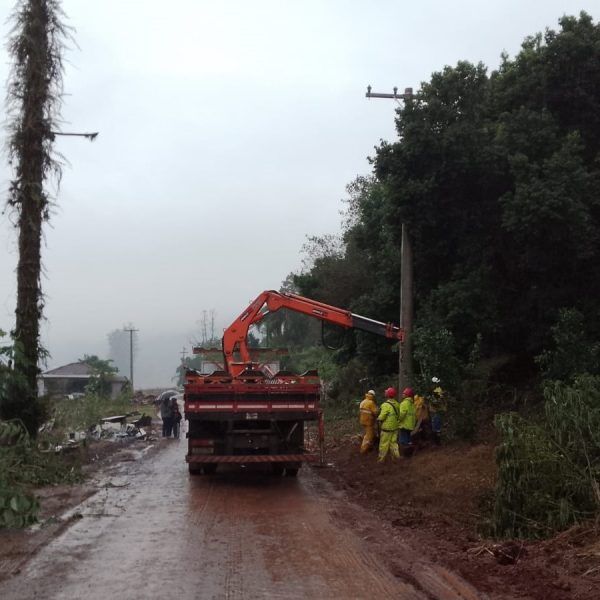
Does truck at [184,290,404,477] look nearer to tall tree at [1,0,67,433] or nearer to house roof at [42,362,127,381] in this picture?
tall tree at [1,0,67,433]

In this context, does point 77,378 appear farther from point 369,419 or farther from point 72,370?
point 369,419

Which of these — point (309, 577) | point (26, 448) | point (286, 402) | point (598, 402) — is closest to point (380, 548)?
point (309, 577)

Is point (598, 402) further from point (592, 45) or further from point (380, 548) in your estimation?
point (592, 45)

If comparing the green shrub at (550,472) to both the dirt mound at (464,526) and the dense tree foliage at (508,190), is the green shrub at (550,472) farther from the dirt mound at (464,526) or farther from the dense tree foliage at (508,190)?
the dense tree foliage at (508,190)

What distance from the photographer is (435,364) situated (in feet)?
48.9

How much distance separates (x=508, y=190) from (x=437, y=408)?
4703 millimetres

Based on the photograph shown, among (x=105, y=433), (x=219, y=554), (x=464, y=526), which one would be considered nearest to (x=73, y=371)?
(x=105, y=433)

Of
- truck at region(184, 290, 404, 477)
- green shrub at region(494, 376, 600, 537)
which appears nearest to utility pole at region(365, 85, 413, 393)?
truck at region(184, 290, 404, 477)

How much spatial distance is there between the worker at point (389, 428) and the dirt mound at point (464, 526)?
31 centimetres

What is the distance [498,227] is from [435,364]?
127 inches

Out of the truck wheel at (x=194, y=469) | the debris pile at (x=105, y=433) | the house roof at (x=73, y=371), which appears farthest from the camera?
the house roof at (x=73, y=371)

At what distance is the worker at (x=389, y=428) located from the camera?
1498cm

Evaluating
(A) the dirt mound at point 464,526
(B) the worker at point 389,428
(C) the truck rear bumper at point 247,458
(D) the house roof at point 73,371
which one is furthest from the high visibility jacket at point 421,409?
(D) the house roof at point 73,371

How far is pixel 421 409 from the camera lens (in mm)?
15555
